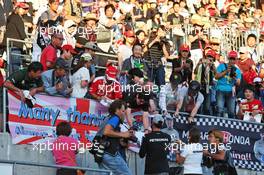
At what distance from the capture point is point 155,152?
17562mm

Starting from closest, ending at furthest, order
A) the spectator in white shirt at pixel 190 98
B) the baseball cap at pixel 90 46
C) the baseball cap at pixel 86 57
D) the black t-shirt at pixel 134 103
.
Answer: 1. the black t-shirt at pixel 134 103
2. the baseball cap at pixel 86 57
3. the baseball cap at pixel 90 46
4. the spectator in white shirt at pixel 190 98

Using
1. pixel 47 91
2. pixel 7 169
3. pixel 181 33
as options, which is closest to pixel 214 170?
pixel 47 91

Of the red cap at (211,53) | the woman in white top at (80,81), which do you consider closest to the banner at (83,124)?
the woman in white top at (80,81)

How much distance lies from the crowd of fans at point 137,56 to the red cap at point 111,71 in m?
0.02

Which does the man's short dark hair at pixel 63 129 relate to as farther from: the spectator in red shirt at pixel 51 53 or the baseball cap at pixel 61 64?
the spectator in red shirt at pixel 51 53

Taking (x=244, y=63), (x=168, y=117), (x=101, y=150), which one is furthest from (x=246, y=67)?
(x=101, y=150)

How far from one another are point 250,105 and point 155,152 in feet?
16.7

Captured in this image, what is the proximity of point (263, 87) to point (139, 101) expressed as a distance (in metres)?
4.90

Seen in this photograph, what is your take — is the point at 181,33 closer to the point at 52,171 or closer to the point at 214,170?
the point at 214,170

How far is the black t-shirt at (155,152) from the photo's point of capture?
17.5 metres

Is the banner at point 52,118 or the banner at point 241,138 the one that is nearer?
the banner at point 52,118

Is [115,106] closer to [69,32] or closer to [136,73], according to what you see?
[136,73]

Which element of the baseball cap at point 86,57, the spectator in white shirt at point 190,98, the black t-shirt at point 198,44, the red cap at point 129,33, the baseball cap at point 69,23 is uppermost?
the baseball cap at point 69,23

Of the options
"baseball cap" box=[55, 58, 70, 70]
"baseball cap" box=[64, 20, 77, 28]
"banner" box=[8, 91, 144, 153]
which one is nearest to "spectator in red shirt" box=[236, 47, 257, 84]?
"baseball cap" box=[64, 20, 77, 28]
